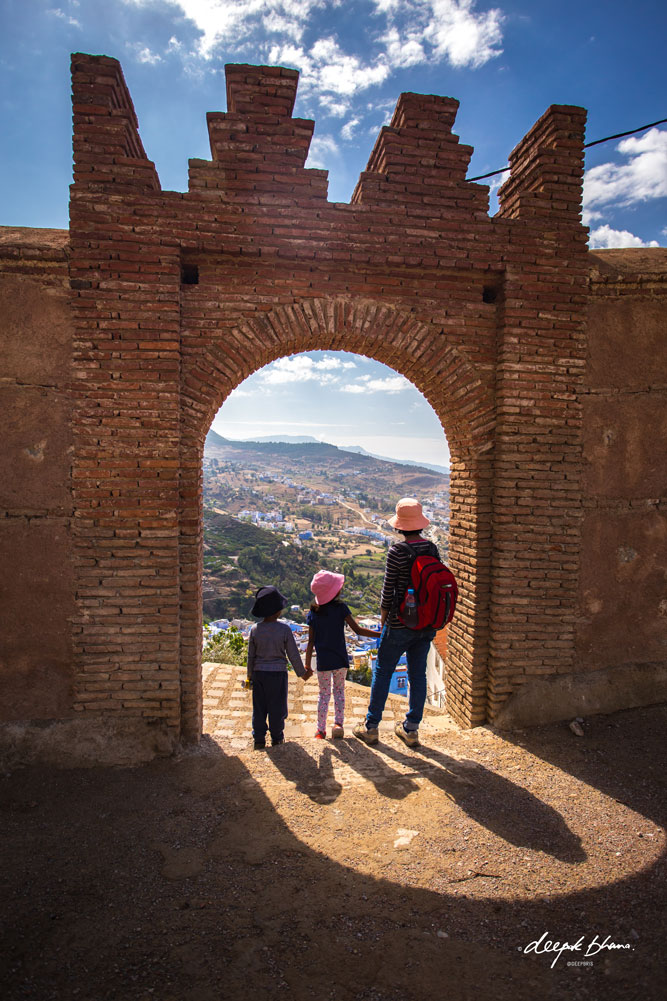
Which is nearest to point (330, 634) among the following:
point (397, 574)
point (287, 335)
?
point (397, 574)

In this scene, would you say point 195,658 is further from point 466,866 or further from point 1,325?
point 1,325

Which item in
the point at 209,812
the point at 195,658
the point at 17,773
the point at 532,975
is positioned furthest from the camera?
the point at 195,658

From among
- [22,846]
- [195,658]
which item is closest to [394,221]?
[195,658]

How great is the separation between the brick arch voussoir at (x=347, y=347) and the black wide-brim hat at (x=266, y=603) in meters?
1.49

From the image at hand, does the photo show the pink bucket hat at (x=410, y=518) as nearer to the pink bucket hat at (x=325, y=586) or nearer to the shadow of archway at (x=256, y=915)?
the pink bucket hat at (x=325, y=586)

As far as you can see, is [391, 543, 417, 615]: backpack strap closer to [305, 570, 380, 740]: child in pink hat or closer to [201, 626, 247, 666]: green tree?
[305, 570, 380, 740]: child in pink hat

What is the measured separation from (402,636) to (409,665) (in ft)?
1.05

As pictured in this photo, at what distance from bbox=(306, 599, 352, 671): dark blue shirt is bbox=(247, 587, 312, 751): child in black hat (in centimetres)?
20

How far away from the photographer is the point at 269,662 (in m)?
4.48

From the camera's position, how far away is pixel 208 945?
248cm

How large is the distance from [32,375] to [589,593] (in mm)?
5237

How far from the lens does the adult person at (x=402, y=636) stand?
4.21 m

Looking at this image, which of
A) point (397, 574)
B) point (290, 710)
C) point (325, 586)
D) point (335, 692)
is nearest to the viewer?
point (397, 574)

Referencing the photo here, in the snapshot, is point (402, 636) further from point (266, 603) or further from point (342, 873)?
point (342, 873)
